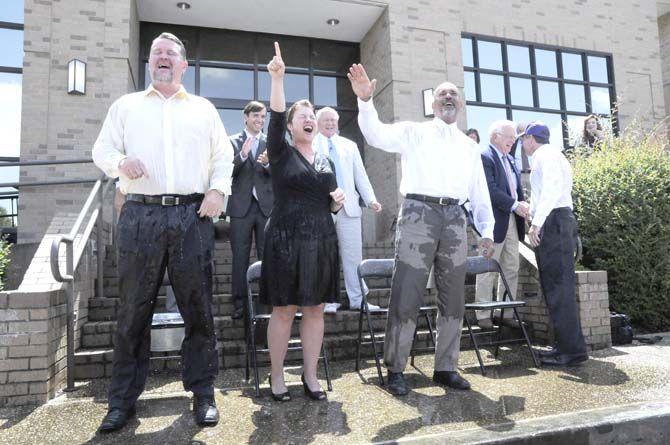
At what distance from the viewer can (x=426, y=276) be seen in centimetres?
357

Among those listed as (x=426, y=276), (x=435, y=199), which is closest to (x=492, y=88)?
(x=435, y=199)

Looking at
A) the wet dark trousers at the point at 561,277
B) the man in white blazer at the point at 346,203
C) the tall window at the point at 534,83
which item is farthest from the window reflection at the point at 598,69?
the man in white blazer at the point at 346,203

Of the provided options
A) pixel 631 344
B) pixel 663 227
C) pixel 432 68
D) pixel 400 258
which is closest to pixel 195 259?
pixel 400 258

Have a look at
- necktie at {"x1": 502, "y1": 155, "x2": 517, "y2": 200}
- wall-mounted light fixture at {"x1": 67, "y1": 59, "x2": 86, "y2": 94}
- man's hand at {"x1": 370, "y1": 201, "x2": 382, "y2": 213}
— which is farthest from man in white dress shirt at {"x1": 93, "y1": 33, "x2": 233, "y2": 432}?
wall-mounted light fixture at {"x1": 67, "y1": 59, "x2": 86, "y2": 94}

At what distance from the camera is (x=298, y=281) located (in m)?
3.23

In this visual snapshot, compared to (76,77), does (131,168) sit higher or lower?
lower

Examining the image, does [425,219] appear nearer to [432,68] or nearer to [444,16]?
[432,68]

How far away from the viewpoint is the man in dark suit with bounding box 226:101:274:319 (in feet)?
14.9

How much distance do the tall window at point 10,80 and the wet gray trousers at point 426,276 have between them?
7.10 metres

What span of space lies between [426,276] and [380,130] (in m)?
1.07

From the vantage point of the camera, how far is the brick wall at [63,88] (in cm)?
738

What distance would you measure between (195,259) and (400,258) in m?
1.42

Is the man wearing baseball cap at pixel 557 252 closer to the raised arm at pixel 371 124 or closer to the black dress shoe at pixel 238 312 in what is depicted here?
the raised arm at pixel 371 124

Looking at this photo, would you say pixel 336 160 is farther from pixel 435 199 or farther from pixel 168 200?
pixel 168 200
